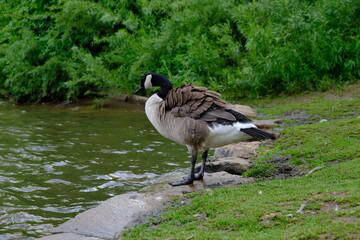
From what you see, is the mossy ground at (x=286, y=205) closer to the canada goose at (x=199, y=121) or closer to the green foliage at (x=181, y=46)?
the canada goose at (x=199, y=121)

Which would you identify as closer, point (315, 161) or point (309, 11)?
point (315, 161)

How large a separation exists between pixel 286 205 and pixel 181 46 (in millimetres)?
9797

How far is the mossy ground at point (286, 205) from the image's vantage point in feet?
11.6

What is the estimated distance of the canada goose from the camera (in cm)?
541

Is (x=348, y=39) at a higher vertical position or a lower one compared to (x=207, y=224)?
higher

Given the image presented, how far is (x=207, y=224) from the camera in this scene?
4.00 m

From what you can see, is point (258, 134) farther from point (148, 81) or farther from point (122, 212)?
point (148, 81)

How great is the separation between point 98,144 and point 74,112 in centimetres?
399

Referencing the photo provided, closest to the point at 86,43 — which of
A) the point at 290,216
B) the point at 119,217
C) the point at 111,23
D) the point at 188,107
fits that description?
the point at 111,23

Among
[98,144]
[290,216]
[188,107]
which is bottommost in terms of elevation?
[98,144]

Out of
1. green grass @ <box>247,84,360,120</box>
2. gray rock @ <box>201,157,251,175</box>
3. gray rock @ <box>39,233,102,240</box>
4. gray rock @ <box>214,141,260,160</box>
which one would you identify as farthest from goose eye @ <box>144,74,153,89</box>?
green grass @ <box>247,84,360,120</box>

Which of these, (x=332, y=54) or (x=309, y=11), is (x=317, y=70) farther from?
(x=309, y=11)

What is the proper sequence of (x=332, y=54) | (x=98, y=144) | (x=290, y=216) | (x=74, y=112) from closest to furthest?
1. (x=290, y=216)
2. (x=98, y=144)
3. (x=332, y=54)
4. (x=74, y=112)

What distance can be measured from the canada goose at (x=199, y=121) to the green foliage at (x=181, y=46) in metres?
5.42
